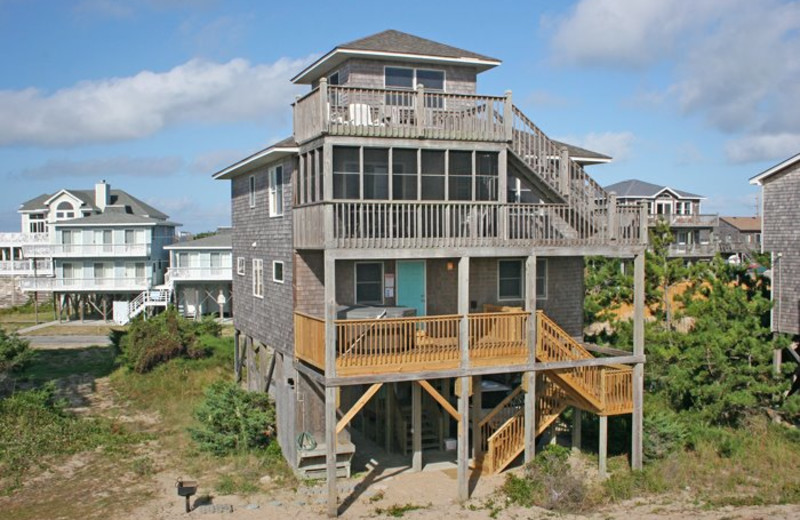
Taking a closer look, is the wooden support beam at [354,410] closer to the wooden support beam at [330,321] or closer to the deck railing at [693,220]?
the wooden support beam at [330,321]

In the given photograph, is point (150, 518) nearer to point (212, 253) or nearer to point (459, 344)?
point (459, 344)

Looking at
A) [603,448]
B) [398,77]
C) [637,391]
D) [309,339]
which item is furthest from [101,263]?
[637,391]

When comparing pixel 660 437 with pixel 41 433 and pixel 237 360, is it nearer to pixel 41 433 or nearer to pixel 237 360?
pixel 237 360

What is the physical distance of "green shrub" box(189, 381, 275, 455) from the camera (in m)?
22.1

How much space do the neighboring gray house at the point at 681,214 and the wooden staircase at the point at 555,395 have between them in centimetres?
4732

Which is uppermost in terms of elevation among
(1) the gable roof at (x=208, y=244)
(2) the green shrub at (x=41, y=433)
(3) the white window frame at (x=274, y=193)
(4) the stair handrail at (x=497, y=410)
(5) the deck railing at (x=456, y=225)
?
(3) the white window frame at (x=274, y=193)

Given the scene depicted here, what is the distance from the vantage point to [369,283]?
21828 millimetres

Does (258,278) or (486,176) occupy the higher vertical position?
(486,176)

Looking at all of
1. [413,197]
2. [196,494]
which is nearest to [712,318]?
[413,197]

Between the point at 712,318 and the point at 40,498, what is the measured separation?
20.5 m

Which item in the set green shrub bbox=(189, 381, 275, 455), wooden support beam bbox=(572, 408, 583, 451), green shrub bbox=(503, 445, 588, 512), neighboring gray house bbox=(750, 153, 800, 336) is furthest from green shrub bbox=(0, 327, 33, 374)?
neighboring gray house bbox=(750, 153, 800, 336)

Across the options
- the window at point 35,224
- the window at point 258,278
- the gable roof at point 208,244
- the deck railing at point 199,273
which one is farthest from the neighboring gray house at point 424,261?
the window at point 35,224

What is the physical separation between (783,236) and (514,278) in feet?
33.4

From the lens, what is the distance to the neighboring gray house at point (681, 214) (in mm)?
66562
